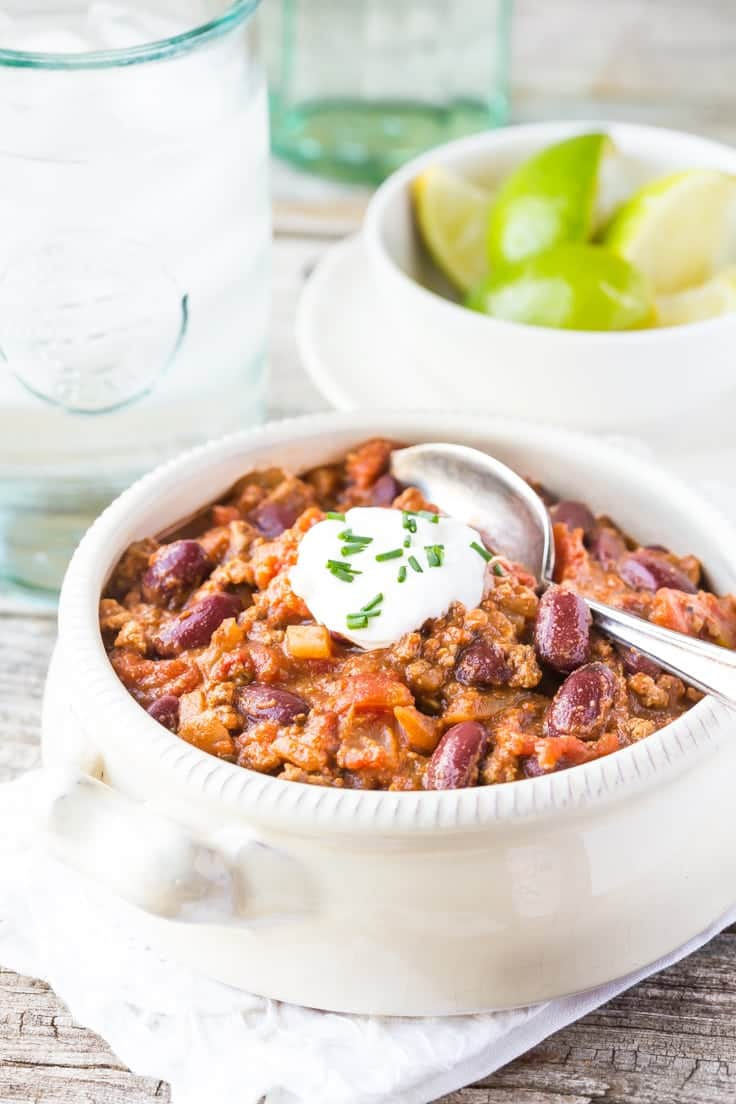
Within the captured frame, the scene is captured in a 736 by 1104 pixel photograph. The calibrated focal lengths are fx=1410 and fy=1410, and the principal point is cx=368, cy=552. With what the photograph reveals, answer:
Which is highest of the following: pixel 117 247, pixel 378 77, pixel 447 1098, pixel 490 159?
pixel 117 247

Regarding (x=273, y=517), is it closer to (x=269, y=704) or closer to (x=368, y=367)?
(x=269, y=704)

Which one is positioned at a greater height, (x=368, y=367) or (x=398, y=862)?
(x=398, y=862)

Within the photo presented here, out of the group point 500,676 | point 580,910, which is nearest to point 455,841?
point 580,910

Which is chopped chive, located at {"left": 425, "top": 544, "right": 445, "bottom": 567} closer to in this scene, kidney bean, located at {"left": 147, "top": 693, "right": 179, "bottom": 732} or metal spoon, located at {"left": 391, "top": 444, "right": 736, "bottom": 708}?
metal spoon, located at {"left": 391, "top": 444, "right": 736, "bottom": 708}

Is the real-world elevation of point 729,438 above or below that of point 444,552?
below

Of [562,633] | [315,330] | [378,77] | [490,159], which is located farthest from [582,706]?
[378,77]

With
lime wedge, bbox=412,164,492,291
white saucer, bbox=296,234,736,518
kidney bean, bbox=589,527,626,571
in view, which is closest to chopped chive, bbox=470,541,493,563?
kidney bean, bbox=589,527,626,571

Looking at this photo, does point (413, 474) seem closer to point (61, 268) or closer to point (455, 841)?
point (61, 268)
